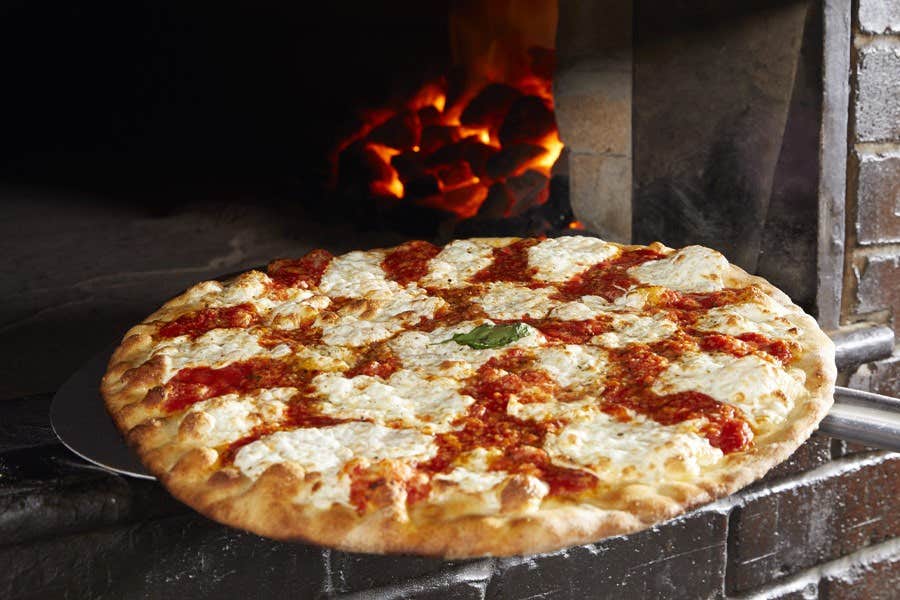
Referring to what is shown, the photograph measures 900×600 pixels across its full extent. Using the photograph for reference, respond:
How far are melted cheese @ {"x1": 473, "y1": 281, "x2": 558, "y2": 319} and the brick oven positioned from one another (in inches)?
20.4

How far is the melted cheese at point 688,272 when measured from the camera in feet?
6.64

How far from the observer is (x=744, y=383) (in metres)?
1.58

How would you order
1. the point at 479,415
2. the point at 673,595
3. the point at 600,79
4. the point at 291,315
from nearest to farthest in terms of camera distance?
the point at 479,415 → the point at 291,315 → the point at 673,595 → the point at 600,79

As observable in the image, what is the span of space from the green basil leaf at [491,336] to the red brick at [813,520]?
0.96m

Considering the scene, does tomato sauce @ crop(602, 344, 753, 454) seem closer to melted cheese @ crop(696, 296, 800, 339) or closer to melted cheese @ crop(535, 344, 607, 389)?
melted cheese @ crop(535, 344, 607, 389)

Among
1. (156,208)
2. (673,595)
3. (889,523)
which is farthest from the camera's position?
(156,208)

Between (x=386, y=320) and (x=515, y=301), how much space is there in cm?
25

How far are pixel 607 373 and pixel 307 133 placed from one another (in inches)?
96.5

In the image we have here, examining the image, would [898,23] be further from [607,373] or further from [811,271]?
[607,373]

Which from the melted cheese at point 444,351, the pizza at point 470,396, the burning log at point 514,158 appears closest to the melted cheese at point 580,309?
the pizza at point 470,396

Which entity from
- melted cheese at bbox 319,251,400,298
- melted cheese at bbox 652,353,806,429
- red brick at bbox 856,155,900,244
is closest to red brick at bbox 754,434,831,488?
red brick at bbox 856,155,900,244

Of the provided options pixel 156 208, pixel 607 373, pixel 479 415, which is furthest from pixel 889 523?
pixel 156 208

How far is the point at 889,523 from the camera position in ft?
8.93

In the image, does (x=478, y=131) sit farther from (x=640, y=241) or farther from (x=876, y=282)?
(x=876, y=282)
